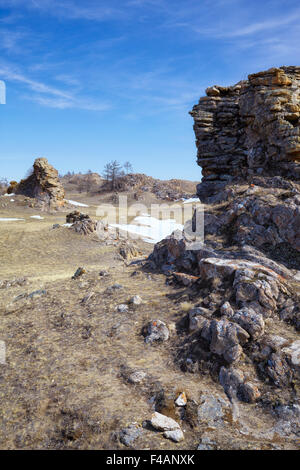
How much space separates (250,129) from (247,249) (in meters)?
8.76

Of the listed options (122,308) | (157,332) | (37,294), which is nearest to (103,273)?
(37,294)

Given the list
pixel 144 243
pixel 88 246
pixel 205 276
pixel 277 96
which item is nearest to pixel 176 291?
pixel 205 276

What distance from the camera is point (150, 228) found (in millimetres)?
31812

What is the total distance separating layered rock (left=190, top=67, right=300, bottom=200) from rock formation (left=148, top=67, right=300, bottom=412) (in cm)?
5

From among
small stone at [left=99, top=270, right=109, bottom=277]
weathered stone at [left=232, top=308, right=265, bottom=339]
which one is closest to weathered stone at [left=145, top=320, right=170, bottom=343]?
weathered stone at [left=232, top=308, right=265, bottom=339]

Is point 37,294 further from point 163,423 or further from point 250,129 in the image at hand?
point 250,129

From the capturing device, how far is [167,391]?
512 cm

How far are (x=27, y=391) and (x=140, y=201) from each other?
5389cm

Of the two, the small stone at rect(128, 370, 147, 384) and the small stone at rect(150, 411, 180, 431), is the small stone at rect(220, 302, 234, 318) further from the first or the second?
the small stone at rect(150, 411, 180, 431)

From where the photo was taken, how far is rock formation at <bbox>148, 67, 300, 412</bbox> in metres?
5.54

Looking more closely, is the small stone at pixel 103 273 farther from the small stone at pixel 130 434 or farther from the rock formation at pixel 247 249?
the small stone at pixel 130 434

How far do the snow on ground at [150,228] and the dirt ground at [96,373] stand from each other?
55.4ft
